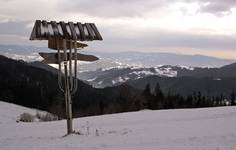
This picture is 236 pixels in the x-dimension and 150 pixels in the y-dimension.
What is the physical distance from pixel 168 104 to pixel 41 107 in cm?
4872

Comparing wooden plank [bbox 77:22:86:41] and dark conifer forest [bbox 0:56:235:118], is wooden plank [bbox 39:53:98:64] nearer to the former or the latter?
wooden plank [bbox 77:22:86:41]

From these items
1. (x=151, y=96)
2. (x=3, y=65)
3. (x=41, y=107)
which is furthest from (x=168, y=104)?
(x=3, y=65)

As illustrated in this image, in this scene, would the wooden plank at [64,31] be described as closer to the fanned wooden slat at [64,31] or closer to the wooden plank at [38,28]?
the fanned wooden slat at [64,31]

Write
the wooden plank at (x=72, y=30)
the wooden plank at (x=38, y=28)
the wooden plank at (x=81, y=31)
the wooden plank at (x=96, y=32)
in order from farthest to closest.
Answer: the wooden plank at (x=96, y=32) < the wooden plank at (x=81, y=31) < the wooden plank at (x=72, y=30) < the wooden plank at (x=38, y=28)

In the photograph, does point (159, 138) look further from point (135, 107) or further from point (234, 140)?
point (135, 107)

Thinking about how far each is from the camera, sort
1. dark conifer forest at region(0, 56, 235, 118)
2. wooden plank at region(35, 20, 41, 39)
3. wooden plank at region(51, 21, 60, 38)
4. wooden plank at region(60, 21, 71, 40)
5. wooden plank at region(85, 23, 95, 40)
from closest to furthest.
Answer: wooden plank at region(35, 20, 41, 39) → wooden plank at region(51, 21, 60, 38) → wooden plank at region(60, 21, 71, 40) → wooden plank at region(85, 23, 95, 40) → dark conifer forest at region(0, 56, 235, 118)

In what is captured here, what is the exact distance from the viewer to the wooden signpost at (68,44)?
1786 centimetres

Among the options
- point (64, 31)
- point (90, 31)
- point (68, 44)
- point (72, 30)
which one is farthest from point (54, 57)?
point (90, 31)

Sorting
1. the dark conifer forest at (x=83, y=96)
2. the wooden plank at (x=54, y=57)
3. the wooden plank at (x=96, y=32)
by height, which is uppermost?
the wooden plank at (x=96, y=32)

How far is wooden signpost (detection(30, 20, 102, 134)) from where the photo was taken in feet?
58.6

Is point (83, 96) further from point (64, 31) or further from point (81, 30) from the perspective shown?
point (64, 31)

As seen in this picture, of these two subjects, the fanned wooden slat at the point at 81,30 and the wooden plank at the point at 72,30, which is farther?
the fanned wooden slat at the point at 81,30

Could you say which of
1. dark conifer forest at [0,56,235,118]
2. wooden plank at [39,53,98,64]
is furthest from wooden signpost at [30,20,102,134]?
dark conifer forest at [0,56,235,118]

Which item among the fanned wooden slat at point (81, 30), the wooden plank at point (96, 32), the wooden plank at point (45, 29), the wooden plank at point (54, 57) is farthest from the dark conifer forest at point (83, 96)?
the wooden plank at point (45, 29)
